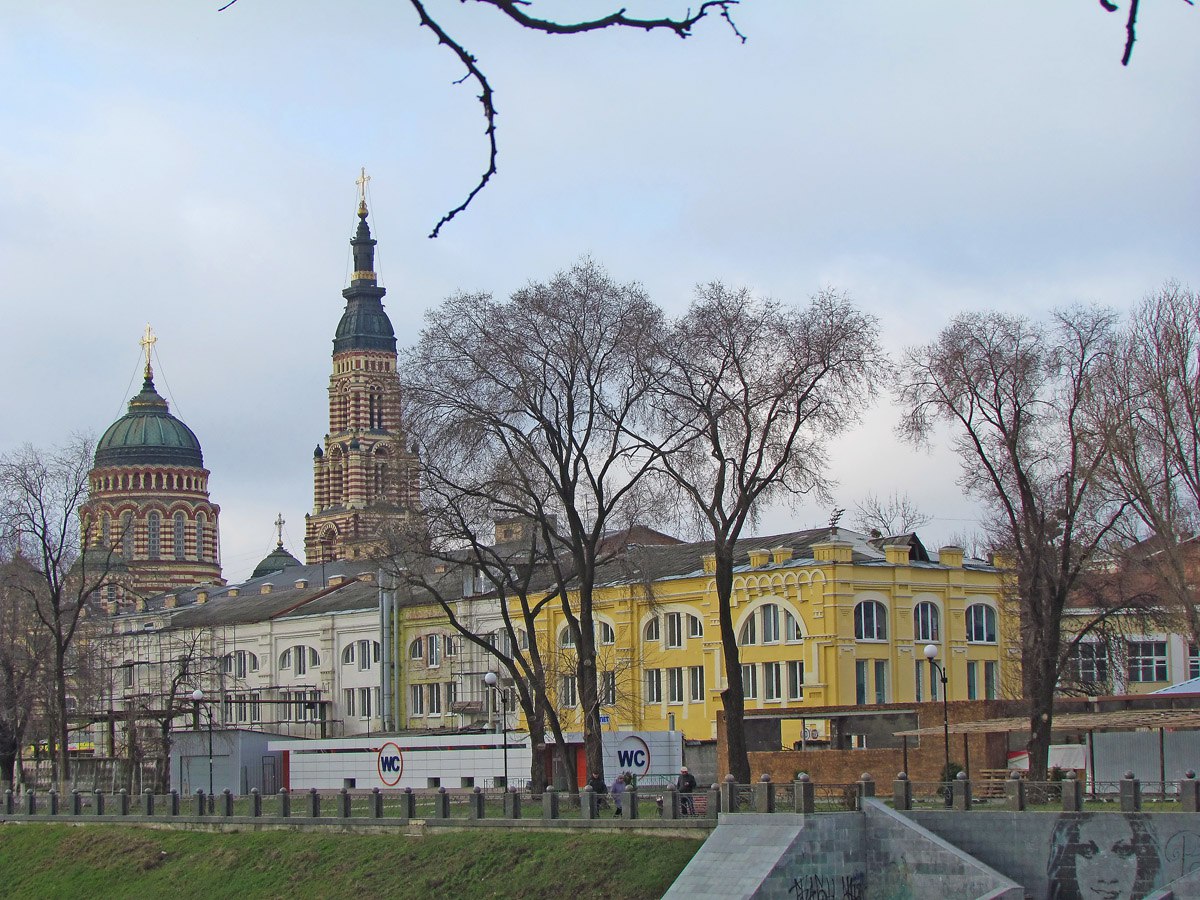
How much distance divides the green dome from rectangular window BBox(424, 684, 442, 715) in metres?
67.3

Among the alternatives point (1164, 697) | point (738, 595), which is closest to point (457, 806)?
point (1164, 697)

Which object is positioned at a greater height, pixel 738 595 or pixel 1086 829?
pixel 738 595

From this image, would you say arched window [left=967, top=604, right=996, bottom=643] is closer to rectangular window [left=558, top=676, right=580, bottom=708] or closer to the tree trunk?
rectangular window [left=558, top=676, right=580, bottom=708]

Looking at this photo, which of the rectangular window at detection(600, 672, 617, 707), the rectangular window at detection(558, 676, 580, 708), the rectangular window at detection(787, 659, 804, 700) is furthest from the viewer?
the rectangular window at detection(558, 676, 580, 708)

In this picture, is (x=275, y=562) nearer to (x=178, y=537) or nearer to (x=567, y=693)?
(x=178, y=537)

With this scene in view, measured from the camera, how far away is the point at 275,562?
5423 inches

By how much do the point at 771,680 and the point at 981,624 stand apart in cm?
918

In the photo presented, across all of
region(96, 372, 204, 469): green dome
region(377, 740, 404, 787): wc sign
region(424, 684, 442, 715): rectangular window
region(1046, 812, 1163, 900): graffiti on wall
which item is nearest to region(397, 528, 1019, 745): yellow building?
region(424, 684, 442, 715): rectangular window

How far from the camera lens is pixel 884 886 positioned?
1357 inches

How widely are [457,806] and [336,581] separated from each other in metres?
48.6

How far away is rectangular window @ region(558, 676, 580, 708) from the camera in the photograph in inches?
2753

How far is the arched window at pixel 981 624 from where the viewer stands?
67312 mm

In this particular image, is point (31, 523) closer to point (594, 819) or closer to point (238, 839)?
point (238, 839)

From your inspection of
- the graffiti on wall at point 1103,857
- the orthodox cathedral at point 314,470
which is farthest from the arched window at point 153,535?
the graffiti on wall at point 1103,857
